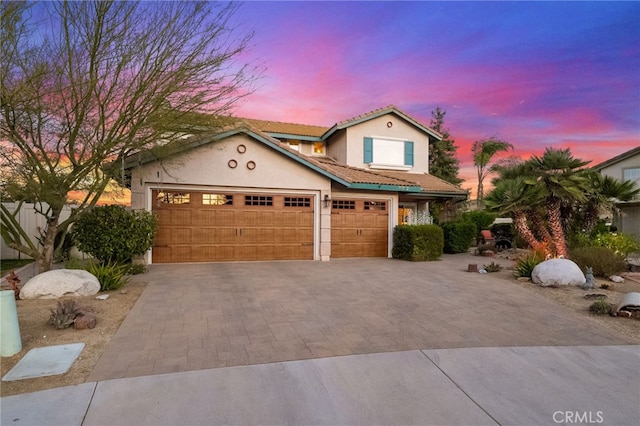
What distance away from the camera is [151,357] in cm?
428

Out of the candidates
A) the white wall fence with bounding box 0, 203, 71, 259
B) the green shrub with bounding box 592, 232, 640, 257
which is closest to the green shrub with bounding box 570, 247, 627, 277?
the green shrub with bounding box 592, 232, 640, 257

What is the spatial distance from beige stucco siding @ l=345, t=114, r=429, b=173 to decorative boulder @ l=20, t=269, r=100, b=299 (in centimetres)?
1393

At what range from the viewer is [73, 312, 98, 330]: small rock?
5227 mm

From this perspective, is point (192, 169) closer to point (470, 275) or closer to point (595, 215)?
point (470, 275)

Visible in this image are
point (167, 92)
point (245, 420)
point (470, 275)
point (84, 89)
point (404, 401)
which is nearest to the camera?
point (245, 420)

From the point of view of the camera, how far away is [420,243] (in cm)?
1388

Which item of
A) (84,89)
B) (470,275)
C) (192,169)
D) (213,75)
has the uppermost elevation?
(213,75)

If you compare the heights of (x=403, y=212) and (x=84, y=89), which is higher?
(x=84, y=89)

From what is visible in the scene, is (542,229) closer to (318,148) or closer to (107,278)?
(107,278)

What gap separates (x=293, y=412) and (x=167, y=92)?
317 inches

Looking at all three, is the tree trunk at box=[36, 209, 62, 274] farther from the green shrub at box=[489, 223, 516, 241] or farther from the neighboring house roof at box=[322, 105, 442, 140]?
the green shrub at box=[489, 223, 516, 241]

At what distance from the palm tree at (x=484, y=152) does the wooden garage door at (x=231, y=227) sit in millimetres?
29536

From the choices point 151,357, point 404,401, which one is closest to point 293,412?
point 404,401

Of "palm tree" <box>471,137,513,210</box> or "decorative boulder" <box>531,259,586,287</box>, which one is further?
"palm tree" <box>471,137,513,210</box>
